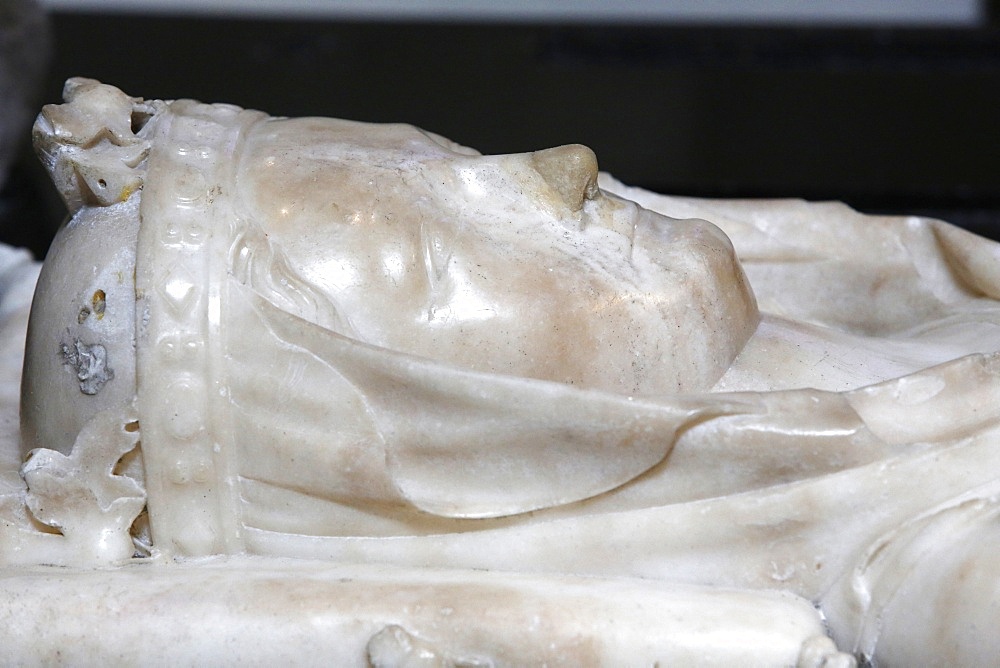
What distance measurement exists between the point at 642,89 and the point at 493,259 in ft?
8.58

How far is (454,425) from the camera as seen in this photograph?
1.53 meters

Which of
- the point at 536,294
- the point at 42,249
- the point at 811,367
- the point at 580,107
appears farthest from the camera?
the point at 580,107

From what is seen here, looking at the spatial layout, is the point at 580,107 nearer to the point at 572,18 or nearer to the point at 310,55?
the point at 572,18

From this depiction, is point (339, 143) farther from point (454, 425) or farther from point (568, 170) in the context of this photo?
point (454, 425)

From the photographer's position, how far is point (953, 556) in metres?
1.47

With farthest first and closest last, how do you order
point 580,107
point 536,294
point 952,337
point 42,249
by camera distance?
point 580,107, point 42,249, point 952,337, point 536,294

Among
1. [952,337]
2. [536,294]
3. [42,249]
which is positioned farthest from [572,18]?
[536,294]

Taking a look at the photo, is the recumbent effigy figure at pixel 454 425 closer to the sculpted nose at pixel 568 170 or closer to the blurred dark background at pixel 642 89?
the sculpted nose at pixel 568 170

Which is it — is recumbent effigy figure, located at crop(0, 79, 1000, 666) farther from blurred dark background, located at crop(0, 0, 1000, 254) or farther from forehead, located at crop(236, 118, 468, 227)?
blurred dark background, located at crop(0, 0, 1000, 254)

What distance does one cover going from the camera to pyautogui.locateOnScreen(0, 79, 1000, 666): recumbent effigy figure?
1488 millimetres

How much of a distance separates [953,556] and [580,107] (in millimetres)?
2729

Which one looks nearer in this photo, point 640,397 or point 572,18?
point 640,397

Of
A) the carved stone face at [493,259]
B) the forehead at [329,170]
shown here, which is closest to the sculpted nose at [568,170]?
the carved stone face at [493,259]

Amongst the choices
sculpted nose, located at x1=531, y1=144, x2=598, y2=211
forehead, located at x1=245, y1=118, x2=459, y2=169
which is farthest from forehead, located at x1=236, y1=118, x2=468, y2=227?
sculpted nose, located at x1=531, y1=144, x2=598, y2=211
